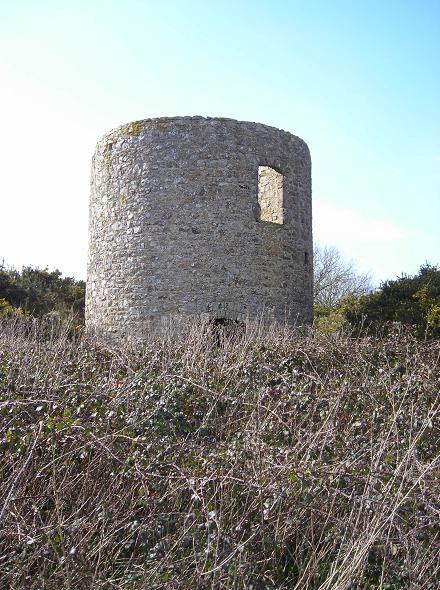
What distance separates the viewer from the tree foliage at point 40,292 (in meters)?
15.2

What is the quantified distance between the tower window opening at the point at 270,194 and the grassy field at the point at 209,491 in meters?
6.17

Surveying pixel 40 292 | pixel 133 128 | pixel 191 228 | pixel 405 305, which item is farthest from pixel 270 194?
pixel 40 292

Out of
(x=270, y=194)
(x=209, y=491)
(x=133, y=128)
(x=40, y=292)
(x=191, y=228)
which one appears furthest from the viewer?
(x=40, y=292)

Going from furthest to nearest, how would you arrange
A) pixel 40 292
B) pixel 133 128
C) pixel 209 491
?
pixel 40 292 < pixel 133 128 < pixel 209 491

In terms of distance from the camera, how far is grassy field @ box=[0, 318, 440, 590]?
3109 mm

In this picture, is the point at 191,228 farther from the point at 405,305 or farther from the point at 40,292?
the point at 40,292

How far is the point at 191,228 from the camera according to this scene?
35.8 ft

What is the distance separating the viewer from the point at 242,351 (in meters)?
7.00

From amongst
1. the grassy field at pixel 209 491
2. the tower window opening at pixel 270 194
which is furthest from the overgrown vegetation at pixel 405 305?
the grassy field at pixel 209 491

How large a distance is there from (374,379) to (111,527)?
11.6 ft

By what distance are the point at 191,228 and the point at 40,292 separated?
7004 mm

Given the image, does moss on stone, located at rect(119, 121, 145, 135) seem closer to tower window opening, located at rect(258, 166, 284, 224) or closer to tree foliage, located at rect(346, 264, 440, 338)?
tower window opening, located at rect(258, 166, 284, 224)

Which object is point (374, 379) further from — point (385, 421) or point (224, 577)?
point (224, 577)

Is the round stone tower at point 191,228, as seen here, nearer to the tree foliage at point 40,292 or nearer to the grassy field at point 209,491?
the tree foliage at point 40,292
